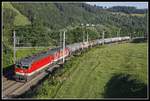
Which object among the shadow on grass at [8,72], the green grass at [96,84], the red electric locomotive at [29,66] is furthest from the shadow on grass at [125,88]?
the shadow on grass at [8,72]

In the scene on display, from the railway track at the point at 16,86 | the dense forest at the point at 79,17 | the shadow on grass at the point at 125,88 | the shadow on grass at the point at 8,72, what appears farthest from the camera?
the dense forest at the point at 79,17

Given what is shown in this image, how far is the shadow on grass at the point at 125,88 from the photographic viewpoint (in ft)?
80.3

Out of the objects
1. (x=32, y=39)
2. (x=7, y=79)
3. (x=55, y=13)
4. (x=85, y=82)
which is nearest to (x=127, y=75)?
(x=85, y=82)

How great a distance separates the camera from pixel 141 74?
3011 centimetres

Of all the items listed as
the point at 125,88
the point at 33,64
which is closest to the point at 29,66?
the point at 33,64

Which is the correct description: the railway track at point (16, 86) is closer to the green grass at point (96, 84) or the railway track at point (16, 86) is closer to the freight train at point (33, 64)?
the freight train at point (33, 64)

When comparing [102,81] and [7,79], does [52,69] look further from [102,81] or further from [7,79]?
[102,81]

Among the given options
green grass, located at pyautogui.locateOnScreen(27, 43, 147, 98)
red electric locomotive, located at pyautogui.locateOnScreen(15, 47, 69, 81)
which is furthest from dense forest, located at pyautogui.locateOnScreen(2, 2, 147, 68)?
green grass, located at pyautogui.locateOnScreen(27, 43, 147, 98)

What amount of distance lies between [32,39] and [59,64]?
2254 cm

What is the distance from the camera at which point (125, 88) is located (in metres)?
26.6

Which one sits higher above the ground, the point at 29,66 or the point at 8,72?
the point at 29,66

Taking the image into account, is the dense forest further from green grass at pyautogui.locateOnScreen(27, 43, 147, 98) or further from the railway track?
green grass at pyautogui.locateOnScreen(27, 43, 147, 98)

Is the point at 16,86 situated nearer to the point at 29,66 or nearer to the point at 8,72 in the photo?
the point at 29,66

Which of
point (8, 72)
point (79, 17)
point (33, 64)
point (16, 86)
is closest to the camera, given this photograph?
point (16, 86)
